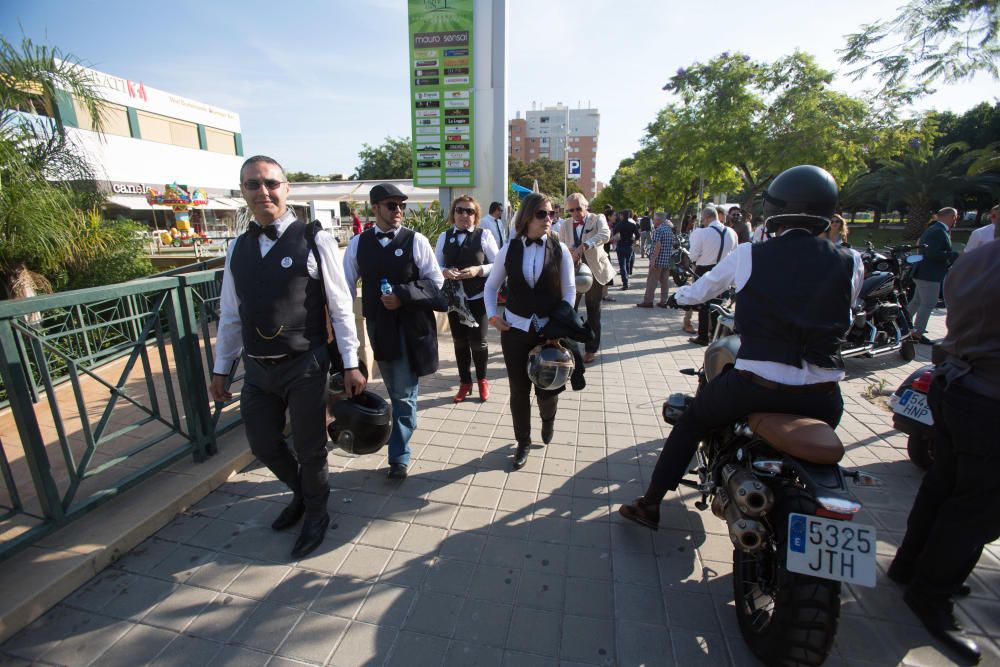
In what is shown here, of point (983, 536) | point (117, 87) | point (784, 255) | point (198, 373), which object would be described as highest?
point (117, 87)

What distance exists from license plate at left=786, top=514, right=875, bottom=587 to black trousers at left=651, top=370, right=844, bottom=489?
1.60ft

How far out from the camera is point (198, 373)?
324 cm

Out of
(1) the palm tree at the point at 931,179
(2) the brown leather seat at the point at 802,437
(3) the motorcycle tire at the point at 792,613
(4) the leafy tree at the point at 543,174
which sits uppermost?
(4) the leafy tree at the point at 543,174

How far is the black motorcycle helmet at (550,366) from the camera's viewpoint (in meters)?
3.14

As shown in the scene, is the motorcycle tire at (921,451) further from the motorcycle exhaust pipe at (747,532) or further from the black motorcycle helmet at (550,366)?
the black motorcycle helmet at (550,366)

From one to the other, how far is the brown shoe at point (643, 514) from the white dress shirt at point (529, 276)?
50.1 inches

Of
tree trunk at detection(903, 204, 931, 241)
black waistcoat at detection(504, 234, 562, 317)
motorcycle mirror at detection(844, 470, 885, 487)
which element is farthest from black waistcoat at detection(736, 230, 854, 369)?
tree trunk at detection(903, 204, 931, 241)

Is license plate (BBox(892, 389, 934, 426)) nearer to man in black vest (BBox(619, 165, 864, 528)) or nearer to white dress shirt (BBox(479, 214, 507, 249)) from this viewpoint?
man in black vest (BBox(619, 165, 864, 528))

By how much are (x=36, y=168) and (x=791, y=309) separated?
27.4 ft

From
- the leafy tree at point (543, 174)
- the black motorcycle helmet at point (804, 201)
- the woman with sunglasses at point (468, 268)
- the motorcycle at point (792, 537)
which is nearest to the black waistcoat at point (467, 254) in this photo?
the woman with sunglasses at point (468, 268)

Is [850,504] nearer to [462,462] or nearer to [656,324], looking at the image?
[462,462]

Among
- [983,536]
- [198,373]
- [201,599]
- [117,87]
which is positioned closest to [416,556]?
[201,599]

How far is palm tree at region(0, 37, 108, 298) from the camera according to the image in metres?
5.33

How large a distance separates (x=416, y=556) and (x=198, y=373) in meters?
1.96
